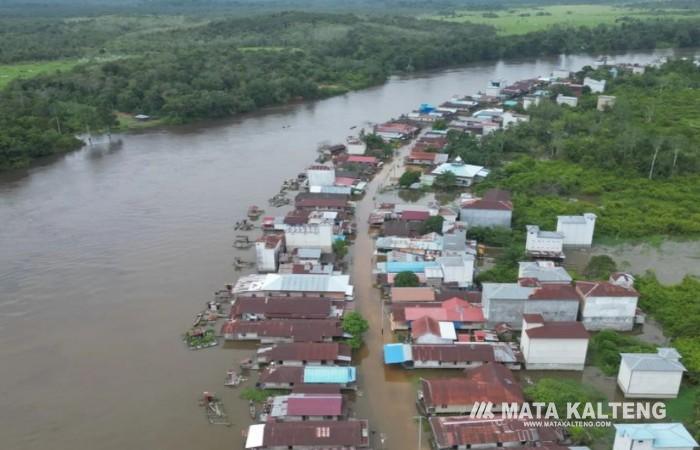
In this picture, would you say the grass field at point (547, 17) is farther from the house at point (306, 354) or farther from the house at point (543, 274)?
the house at point (306, 354)

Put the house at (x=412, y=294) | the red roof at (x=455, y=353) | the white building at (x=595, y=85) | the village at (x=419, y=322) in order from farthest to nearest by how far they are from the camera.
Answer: the white building at (x=595, y=85)
the house at (x=412, y=294)
the red roof at (x=455, y=353)
the village at (x=419, y=322)

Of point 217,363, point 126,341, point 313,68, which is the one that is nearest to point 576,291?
point 217,363

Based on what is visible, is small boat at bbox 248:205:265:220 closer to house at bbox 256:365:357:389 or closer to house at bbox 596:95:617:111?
house at bbox 256:365:357:389

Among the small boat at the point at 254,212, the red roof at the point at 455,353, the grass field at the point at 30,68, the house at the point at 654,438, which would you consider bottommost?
the small boat at the point at 254,212

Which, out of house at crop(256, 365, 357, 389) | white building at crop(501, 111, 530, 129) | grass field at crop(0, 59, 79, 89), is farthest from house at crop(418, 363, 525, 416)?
grass field at crop(0, 59, 79, 89)

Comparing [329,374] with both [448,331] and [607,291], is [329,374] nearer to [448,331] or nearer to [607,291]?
[448,331]

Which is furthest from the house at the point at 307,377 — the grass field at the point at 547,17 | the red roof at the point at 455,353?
the grass field at the point at 547,17
